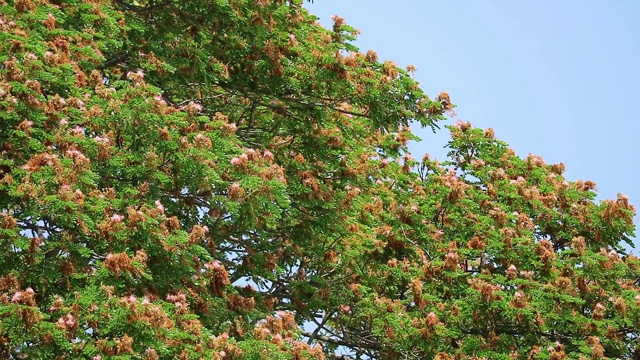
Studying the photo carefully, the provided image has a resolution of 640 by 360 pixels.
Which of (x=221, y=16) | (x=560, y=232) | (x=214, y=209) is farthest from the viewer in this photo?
(x=560, y=232)

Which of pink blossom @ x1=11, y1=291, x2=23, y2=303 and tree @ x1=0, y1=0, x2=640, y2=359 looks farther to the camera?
tree @ x1=0, y1=0, x2=640, y2=359

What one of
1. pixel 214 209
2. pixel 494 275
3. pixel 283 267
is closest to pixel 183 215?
pixel 214 209

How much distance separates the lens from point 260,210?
11.2m

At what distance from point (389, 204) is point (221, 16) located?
11.9ft

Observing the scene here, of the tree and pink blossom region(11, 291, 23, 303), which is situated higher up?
the tree

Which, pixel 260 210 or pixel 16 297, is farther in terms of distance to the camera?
pixel 260 210

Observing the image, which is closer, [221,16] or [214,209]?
[214,209]

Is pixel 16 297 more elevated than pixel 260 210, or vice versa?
pixel 260 210

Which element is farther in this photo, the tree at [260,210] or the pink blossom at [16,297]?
the tree at [260,210]

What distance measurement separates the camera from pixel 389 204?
15359 mm

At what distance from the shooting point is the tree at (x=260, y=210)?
9891mm

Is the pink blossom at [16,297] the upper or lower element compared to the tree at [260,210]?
lower

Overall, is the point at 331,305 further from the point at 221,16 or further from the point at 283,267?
the point at 221,16

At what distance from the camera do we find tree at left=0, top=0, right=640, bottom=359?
9.89 metres
